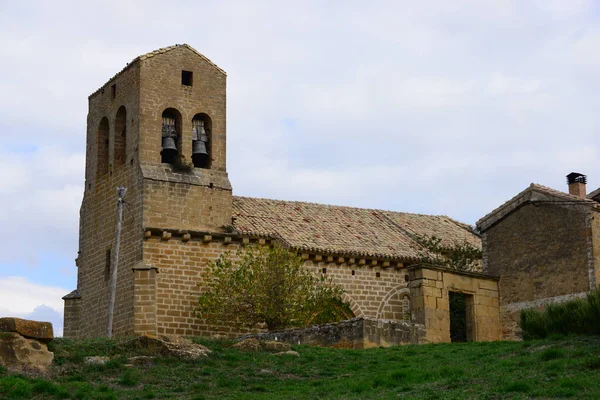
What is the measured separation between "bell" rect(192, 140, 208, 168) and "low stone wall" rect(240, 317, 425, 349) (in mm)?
9908

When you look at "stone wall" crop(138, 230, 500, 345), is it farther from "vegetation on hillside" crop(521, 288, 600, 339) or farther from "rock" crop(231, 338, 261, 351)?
"vegetation on hillside" crop(521, 288, 600, 339)

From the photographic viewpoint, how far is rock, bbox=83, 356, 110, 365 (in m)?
21.4

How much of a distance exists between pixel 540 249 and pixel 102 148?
15.1m

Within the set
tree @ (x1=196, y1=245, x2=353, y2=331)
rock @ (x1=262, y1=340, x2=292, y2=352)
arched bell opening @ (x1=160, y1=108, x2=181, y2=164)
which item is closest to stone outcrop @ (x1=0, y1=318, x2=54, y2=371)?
rock @ (x1=262, y1=340, x2=292, y2=352)

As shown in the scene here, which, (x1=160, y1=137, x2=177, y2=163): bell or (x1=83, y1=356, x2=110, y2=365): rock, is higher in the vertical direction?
(x1=160, y1=137, x2=177, y2=163): bell

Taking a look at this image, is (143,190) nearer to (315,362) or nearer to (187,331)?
(187,331)

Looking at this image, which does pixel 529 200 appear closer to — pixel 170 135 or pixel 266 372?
pixel 170 135

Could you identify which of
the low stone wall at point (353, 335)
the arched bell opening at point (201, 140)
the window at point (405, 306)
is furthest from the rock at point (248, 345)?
the window at point (405, 306)

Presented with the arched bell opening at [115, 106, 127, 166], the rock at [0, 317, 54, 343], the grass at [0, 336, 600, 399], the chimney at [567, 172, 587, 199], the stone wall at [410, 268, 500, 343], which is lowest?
the grass at [0, 336, 600, 399]

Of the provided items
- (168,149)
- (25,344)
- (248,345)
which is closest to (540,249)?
(168,149)

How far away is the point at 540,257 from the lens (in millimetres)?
34125

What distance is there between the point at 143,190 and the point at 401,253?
8981 mm

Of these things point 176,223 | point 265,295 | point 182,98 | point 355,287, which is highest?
point 182,98

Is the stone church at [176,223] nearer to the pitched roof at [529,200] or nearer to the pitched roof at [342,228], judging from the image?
the pitched roof at [342,228]
